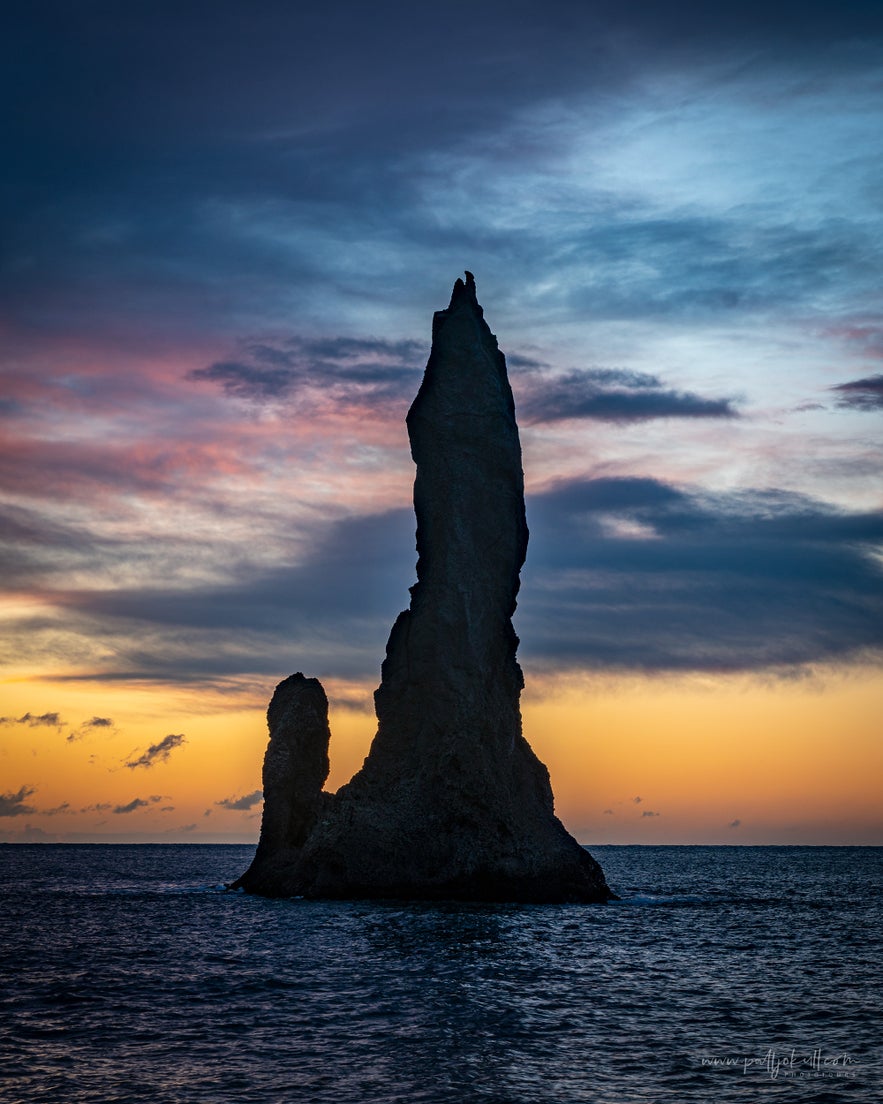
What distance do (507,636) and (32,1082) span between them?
44758 millimetres

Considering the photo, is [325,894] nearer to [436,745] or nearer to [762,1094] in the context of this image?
[436,745]

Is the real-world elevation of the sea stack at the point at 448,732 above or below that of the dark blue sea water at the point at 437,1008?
above

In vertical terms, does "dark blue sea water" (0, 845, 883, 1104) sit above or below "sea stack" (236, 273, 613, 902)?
below

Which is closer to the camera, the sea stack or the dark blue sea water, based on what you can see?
the dark blue sea water

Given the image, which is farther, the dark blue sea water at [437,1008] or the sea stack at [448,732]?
the sea stack at [448,732]

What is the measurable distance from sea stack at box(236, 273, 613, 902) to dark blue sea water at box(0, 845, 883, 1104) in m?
2.90

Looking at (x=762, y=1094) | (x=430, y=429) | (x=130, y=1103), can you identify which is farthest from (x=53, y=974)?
(x=430, y=429)

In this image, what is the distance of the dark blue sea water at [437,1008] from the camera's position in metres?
20.6

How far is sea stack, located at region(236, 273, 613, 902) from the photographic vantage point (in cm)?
5684

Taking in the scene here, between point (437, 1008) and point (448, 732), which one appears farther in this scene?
point (448, 732)

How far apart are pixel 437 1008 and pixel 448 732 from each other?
31.0 meters

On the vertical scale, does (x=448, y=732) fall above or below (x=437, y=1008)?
above

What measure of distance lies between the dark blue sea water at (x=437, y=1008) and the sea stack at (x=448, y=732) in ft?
9.52

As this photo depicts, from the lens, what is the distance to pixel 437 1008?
28.0 meters
